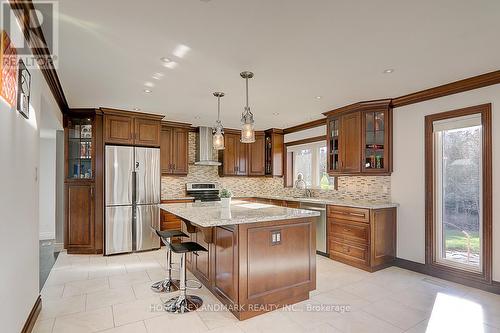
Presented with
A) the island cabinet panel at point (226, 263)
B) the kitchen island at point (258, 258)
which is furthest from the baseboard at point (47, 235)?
the island cabinet panel at point (226, 263)

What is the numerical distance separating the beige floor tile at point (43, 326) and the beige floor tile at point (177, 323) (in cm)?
83

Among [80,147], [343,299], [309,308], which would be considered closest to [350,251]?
[343,299]

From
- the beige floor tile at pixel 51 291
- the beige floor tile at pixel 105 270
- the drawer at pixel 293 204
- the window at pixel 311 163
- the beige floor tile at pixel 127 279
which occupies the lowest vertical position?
the beige floor tile at pixel 105 270

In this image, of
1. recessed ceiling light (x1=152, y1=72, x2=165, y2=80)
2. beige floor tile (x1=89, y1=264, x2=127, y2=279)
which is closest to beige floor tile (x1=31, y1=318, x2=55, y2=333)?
beige floor tile (x1=89, y1=264, x2=127, y2=279)

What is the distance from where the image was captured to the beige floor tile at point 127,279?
3490 millimetres

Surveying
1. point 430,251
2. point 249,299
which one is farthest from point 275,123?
point 249,299

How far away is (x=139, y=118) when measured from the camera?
512cm

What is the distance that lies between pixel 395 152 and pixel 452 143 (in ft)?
2.46

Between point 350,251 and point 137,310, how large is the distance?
3.07 m

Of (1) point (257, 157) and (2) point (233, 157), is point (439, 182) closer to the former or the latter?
(1) point (257, 157)

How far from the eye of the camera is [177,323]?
8.39ft

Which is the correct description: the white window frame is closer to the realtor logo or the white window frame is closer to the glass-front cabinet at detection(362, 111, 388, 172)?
the glass-front cabinet at detection(362, 111, 388, 172)

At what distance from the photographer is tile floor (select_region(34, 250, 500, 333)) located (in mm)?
2492

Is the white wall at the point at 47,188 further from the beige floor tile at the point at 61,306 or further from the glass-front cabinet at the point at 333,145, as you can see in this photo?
the glass-front cabinet at the point at 333,145
